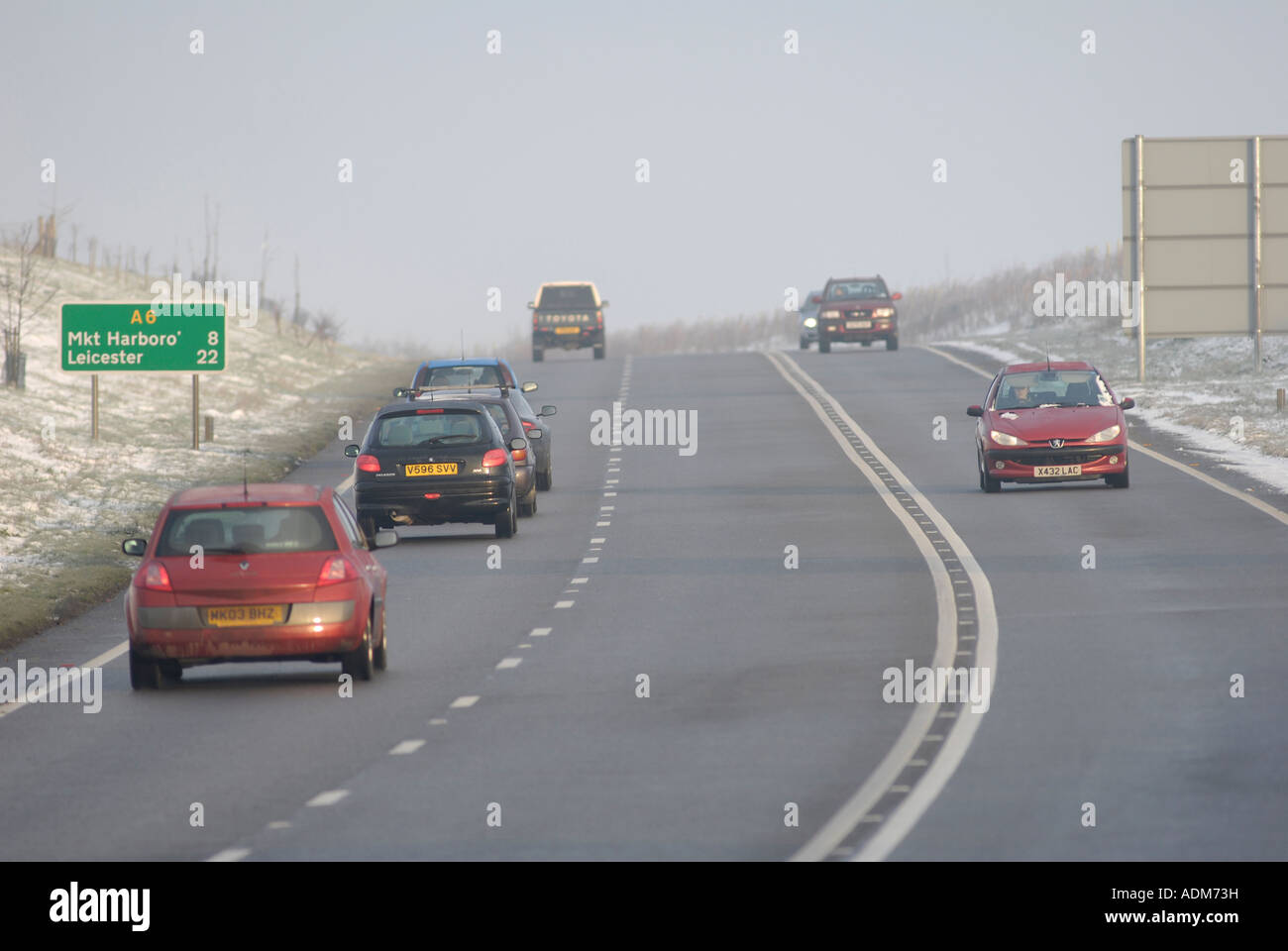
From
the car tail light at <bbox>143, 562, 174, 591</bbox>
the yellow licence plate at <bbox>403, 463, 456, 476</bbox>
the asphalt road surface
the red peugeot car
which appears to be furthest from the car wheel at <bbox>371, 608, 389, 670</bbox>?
the red peugeot car

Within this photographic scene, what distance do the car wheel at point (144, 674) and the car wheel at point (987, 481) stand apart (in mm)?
16271

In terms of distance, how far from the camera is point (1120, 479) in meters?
30.1

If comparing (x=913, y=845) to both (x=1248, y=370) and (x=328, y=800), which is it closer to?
(x=328, y=800)

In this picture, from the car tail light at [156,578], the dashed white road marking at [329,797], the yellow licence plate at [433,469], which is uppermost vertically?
the yellow licence plate at [433,469]

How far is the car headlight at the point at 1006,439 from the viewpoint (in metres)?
29.9

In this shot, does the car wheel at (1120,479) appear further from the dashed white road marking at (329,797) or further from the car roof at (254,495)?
the dashed white road marking at (329,797)

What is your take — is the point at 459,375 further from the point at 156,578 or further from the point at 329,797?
the point at 329,797

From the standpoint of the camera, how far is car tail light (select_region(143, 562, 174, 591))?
15492 millimetres

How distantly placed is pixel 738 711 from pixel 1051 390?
61.8 feet

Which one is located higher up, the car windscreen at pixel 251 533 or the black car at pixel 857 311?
the black car at pixel 857 311

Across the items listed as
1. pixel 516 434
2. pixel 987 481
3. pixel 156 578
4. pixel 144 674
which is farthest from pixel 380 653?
pixel 987 481

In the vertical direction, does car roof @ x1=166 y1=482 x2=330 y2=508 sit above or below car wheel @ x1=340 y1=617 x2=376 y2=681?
above

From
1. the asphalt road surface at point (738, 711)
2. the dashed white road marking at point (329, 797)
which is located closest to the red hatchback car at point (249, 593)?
the asphalt road surface at point (738, 711)

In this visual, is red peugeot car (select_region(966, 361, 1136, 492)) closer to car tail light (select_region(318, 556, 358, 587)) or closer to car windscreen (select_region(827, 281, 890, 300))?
car tail light (select_region(318, 556, 358, 587))
